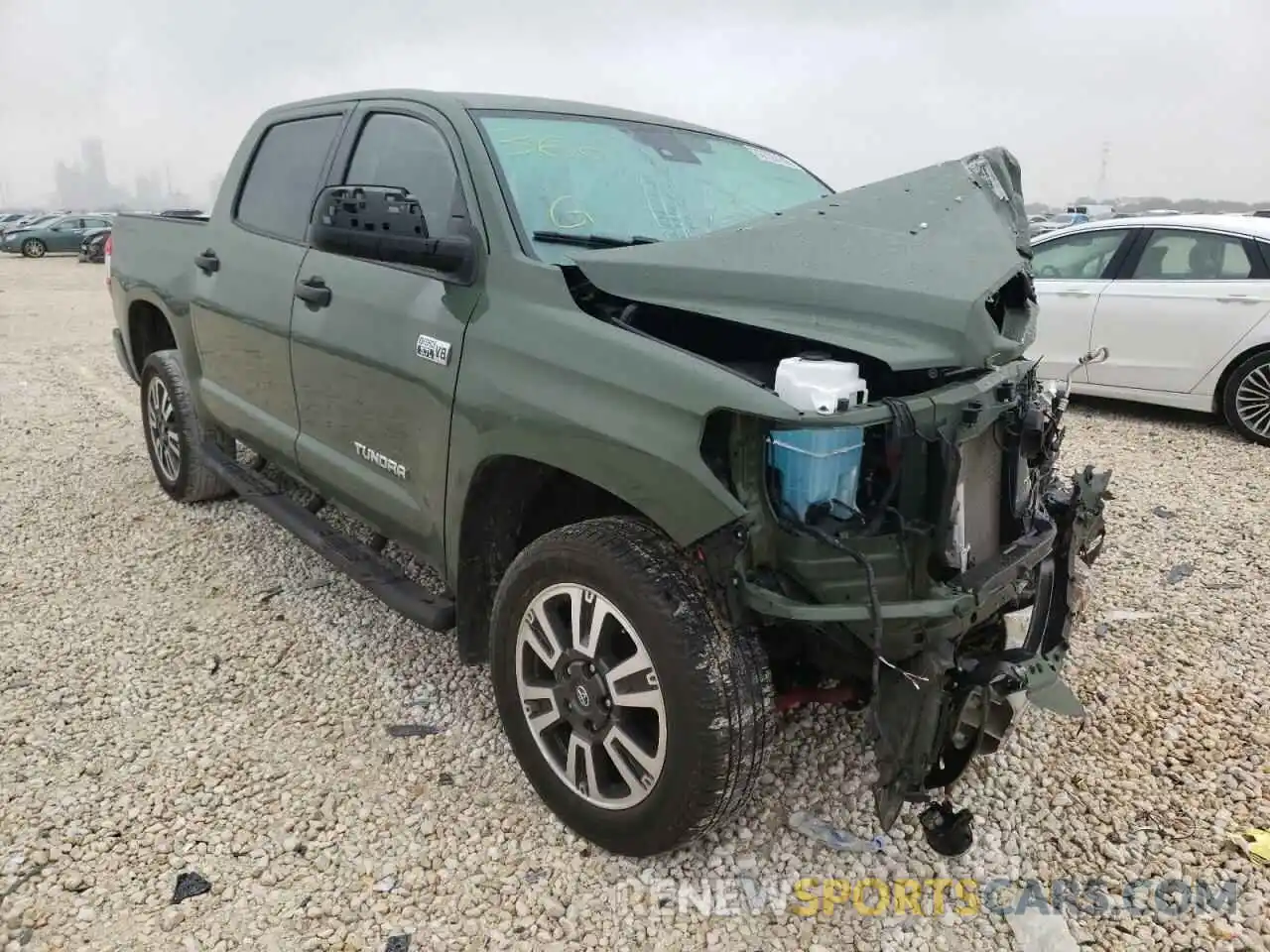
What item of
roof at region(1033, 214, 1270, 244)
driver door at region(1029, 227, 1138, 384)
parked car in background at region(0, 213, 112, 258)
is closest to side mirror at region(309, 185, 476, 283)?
driver door at region(1029, 227, 1138, 384)

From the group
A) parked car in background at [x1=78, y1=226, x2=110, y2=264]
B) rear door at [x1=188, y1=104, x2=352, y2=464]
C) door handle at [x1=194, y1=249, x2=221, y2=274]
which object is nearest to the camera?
rear door at [x1=188, y1=104, x2=352, y2=464]

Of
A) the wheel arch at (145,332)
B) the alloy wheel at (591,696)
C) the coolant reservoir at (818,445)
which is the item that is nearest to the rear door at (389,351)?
the alloy wheel at (591,696)

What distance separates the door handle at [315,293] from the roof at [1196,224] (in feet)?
20.6

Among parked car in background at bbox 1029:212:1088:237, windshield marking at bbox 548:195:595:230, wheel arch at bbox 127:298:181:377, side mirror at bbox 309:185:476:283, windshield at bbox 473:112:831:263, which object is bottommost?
wheel arch at bbox 127:298:181:377

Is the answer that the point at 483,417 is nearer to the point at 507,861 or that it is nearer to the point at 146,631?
the point at 507,861

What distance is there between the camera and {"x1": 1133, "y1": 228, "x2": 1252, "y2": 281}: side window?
654 cm

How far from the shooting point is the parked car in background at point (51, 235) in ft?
95.8

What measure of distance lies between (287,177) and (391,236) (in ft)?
5.42

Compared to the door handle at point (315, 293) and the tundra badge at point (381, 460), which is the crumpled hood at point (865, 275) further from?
the door handle at point (315, 293)

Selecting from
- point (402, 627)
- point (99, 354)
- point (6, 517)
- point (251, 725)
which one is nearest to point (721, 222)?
point (402, 627)

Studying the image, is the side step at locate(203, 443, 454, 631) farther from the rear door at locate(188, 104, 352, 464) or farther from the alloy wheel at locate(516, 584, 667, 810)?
the alloy wheel at locate(516, 584, 667, 810)

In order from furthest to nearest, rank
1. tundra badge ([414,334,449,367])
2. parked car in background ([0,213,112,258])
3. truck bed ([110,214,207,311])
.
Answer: parked car in background ([0,213,112,258]) → truck bed ([110,214,207,311]) → tundra badge ([414,334,449,367])

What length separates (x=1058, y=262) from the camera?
754 cm

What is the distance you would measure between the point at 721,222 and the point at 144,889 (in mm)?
2539
